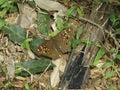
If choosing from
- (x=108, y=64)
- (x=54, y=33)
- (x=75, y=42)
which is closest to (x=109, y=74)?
(x=108, y=64)

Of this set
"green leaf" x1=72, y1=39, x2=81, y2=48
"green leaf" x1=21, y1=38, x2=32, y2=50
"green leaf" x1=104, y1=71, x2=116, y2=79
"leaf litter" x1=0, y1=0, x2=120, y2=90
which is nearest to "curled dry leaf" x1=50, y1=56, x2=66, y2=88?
"leaf litter" x1=0, y1=0, x2=120, y2=90

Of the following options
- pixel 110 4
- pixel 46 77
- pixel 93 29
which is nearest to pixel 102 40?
pixel 93 29

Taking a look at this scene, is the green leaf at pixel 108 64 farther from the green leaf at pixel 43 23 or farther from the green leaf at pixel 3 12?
the green leaf at pixel 3 12

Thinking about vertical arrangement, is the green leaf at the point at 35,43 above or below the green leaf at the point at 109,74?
above

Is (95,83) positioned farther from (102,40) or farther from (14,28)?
(14,28)

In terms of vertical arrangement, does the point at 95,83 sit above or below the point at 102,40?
below

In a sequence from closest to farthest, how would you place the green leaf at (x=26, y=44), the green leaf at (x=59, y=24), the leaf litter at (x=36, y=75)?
the leaf litter at (x=36, y=75) → the green leaf at (x=26, y=44) → the green leaf at (x=59, y=24)

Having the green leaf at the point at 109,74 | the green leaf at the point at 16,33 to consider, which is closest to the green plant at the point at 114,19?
the green leaf at the point at 109,74

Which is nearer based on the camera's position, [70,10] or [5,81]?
[5,81]
